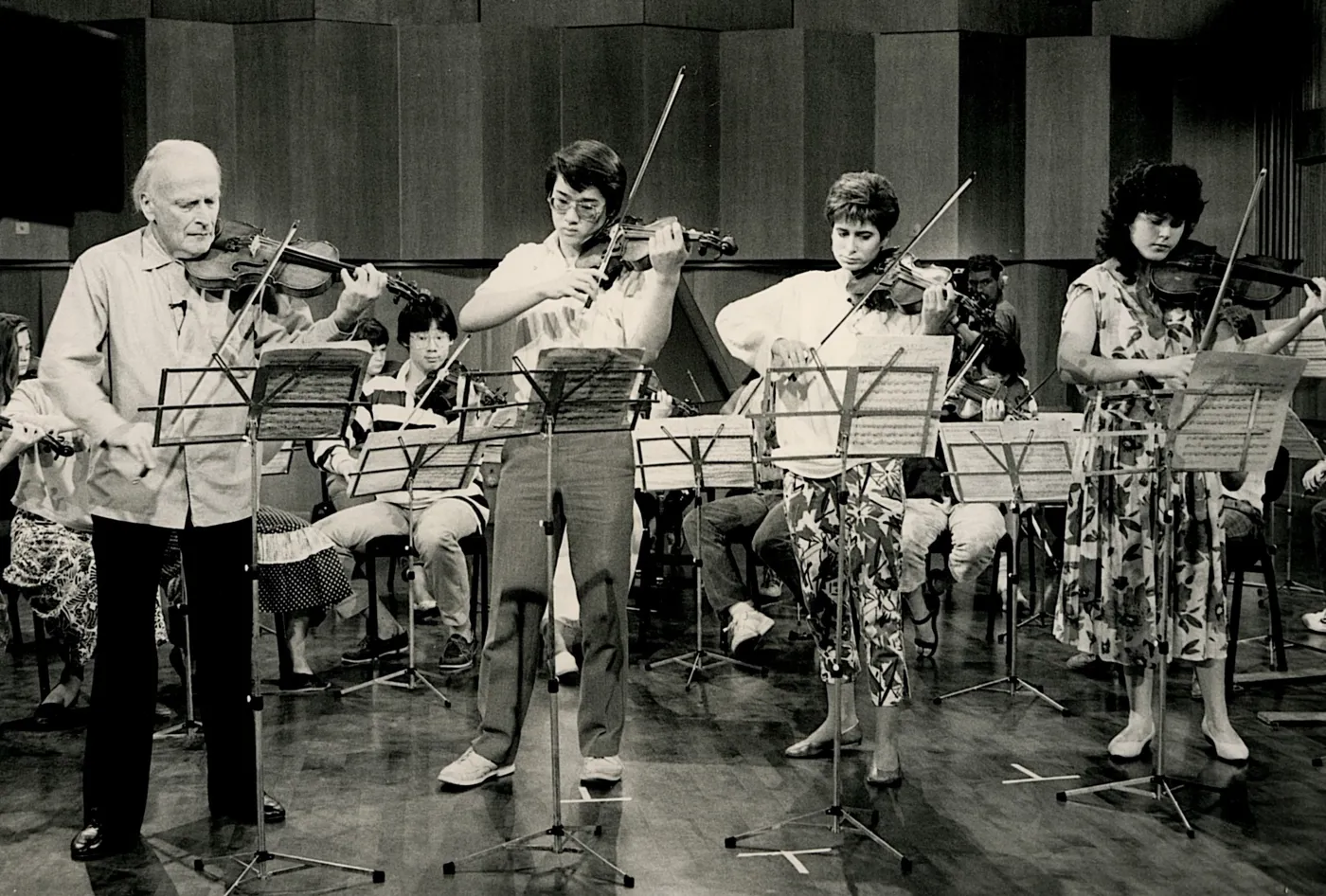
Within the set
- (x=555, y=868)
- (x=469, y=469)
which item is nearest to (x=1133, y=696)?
(x=555, y=868)

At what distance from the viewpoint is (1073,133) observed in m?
9.14

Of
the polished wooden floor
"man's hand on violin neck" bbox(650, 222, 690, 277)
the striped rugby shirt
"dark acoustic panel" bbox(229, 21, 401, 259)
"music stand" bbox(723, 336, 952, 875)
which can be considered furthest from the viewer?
"dark acoustic panel" bbox(229, 21, 401, 259)

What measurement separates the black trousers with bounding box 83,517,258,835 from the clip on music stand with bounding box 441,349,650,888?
645 mm

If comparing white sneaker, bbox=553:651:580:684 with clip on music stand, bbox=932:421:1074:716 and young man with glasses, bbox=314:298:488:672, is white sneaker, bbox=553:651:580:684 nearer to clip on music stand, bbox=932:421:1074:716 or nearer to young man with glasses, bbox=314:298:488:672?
young man with glasses, bbox=314:298:488:672

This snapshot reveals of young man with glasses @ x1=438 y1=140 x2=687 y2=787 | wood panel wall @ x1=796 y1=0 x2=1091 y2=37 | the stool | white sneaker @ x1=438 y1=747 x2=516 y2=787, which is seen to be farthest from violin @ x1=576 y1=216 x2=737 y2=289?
wood panel wall @ x1=796 y1=0 x2=1091 y2=37

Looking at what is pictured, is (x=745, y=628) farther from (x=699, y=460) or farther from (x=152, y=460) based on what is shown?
(x=152, y=460)

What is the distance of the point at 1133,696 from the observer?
411cm

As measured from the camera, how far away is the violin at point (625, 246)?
3584mm

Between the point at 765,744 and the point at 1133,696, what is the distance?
1.10 meters

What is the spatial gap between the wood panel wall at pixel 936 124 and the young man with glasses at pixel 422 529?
401 centimetres

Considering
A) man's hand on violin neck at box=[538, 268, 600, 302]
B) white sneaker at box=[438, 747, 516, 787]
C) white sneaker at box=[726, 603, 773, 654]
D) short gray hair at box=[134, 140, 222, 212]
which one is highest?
short gray hair at box=[134, 140, 222, 212]

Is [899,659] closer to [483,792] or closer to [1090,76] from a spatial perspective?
[483,792]

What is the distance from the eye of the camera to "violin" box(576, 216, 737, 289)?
11.8 ft

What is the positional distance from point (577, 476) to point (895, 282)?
97 cm
